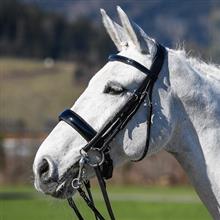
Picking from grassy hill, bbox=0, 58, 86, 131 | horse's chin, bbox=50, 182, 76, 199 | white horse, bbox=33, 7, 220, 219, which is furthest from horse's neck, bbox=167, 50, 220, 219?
grassy hill, bbox=0, 58, 86, 131

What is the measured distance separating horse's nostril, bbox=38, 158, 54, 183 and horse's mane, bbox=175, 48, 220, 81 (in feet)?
4.09

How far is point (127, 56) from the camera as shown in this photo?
6172 mm

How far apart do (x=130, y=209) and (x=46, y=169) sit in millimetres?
24654

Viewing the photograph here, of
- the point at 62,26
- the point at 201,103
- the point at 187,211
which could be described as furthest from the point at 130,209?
the point at 62,26

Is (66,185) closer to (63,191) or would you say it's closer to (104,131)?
(63,191)

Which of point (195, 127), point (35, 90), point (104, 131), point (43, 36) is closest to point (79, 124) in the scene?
point (104, 131)

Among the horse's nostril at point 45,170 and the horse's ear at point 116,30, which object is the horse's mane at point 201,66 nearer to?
the horse's ear at point 116,30

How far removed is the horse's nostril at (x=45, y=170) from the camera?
5809 millimetres

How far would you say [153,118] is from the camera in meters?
6.09

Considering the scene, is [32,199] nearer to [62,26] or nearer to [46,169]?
[46,169]

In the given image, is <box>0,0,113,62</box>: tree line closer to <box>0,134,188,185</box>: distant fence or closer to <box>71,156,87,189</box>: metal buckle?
<box>0,134,188,185</box>: distant fence

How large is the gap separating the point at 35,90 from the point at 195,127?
101m

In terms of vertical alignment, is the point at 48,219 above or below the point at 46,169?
below

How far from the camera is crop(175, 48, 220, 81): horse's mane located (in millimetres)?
6402
